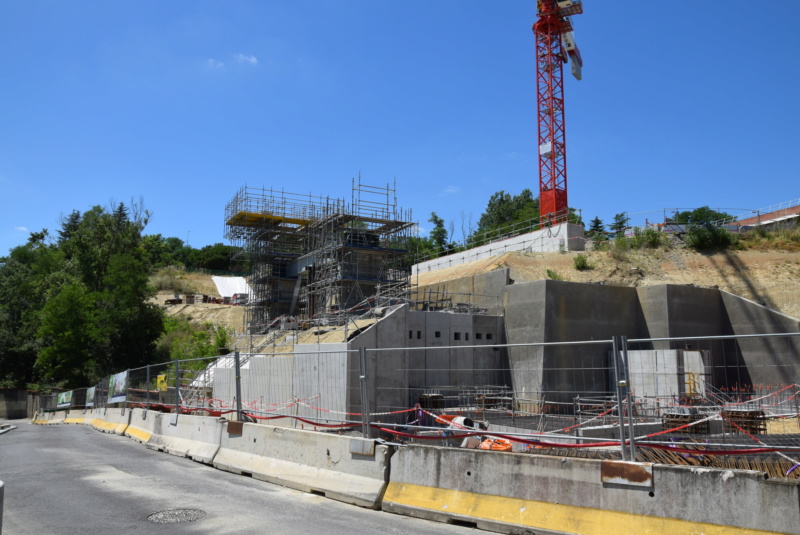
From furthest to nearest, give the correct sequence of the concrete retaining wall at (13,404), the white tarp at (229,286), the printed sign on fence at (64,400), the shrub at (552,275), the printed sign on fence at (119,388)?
the white tarp at (229,286) → the concrete retaining wall at (13,404) → the shrub at (552,275) → the printed sign on fence at (64,400) → the printed sign on fence at (119,388)

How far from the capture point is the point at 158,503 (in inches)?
316

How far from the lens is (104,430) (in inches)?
851

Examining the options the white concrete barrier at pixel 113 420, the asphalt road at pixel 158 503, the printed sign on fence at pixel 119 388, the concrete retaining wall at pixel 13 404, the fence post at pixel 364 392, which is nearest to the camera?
the asphalt road at pixel 158 503

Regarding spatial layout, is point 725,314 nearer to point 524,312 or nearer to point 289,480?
point 524,312

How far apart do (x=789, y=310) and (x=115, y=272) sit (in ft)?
176

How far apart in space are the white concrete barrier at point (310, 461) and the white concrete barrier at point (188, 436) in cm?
56

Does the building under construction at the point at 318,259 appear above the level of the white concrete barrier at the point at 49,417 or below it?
above

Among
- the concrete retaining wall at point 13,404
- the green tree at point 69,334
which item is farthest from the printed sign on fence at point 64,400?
the concrete retaining wall at point 13,404

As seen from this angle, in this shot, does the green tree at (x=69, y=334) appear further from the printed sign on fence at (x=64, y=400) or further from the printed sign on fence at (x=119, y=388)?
the printed sign on fence at (x=119, y=388)

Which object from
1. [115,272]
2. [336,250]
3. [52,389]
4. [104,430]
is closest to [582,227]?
[336,250]

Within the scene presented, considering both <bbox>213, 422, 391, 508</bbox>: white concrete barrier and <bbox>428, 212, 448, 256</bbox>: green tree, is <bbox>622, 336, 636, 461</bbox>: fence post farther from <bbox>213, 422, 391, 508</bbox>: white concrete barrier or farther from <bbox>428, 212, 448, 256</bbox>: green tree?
<bbox>428, 212, 448, 256</bbox>: green tree

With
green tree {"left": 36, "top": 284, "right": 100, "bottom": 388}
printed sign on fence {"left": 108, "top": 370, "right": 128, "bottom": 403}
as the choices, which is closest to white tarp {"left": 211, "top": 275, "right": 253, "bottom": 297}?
green tree {"left": 36, "top": 284, "right": 100, "bottom": 388}

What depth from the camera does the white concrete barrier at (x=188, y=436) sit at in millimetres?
12015

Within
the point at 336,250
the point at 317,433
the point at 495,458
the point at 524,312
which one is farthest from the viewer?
the point at 336,250
